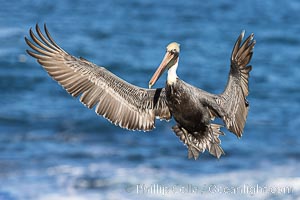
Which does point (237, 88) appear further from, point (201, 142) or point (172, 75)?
point (172, 75)

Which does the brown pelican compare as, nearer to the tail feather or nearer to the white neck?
the tail feather

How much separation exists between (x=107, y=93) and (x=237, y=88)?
1650 mm

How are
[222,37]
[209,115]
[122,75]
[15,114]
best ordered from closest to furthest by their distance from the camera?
[209,115], [15,114], [122,75], [222,37]

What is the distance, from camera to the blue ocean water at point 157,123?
16.0 metres

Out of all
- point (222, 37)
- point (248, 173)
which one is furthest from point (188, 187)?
point (222, 37)

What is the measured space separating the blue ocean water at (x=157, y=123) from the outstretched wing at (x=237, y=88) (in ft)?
15.0

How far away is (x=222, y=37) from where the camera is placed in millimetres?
25266

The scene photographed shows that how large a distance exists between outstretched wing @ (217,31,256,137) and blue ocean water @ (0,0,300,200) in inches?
180

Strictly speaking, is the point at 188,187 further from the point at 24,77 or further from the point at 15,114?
the point at 24,77

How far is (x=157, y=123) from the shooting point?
725 inches

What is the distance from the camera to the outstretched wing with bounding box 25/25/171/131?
35.7 ft

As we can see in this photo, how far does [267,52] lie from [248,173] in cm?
838

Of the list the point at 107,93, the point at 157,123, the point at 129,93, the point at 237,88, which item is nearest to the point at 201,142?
the point at 237,88

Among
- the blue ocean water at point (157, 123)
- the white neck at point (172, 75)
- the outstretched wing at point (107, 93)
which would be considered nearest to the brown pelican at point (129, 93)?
A: the outstretched wing at point (107, 93)
